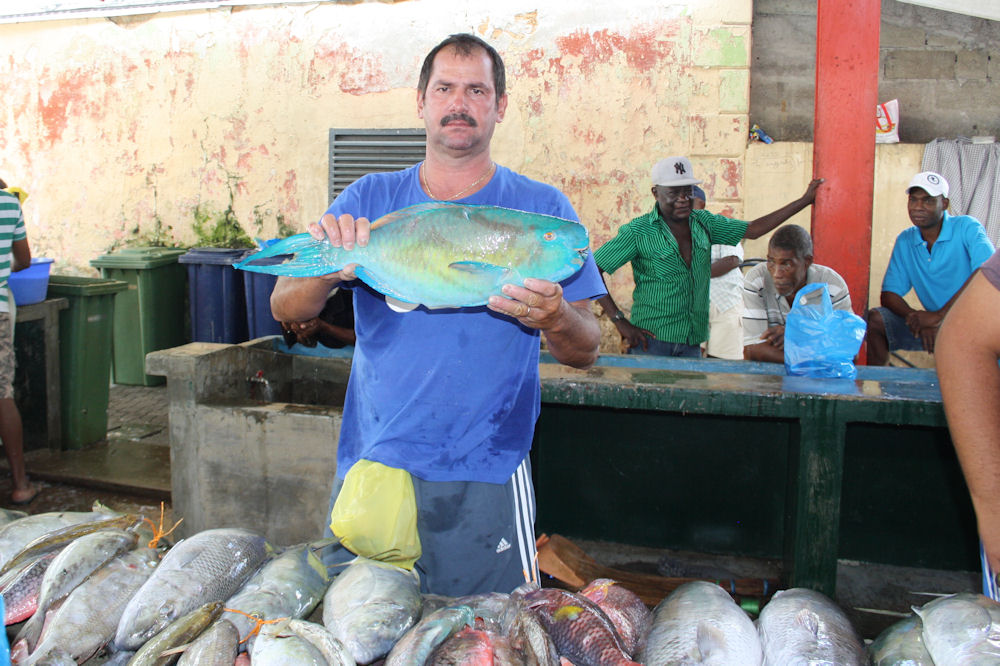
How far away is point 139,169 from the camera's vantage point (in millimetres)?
8359

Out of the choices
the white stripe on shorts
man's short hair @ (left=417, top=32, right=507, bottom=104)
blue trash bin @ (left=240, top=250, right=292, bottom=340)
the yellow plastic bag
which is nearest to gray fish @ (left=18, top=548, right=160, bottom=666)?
the yellow plastic bag

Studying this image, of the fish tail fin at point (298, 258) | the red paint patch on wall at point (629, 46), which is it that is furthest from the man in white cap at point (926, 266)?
the fish tail fin at point (298, 258)

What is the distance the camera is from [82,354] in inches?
225

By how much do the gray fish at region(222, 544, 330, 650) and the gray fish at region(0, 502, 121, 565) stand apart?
0.77m

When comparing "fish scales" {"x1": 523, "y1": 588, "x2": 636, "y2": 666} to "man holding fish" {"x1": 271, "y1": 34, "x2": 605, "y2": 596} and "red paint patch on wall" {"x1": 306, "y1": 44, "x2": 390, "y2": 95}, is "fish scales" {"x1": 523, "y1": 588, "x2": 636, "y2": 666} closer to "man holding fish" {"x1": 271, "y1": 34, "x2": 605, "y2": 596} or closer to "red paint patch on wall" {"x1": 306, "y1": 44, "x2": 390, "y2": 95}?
"man holding fish" {"x1": 271, "y1": 34, "x2": 605, "y2": 596}

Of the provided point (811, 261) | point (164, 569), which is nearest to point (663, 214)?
point (811, 261)

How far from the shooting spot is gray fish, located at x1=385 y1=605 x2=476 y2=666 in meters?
1.59

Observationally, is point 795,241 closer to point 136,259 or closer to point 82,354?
point 82,354

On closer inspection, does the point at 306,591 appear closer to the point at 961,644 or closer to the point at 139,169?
the point at 961,644

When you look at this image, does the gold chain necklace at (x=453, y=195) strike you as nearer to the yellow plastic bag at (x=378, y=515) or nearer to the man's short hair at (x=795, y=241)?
the yellow plastic bag at (x=378, y=515)

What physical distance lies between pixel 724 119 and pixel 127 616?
6.36 metres

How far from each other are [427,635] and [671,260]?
12.6ft

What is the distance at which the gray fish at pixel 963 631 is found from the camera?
1.53 m

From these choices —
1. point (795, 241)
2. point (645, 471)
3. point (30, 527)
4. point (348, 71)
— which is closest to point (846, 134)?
point (795, 241)
